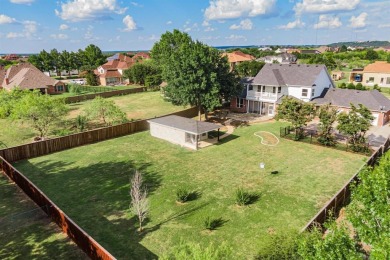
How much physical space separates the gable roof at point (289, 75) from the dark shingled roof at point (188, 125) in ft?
52.0

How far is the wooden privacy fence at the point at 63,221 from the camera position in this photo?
12812mm

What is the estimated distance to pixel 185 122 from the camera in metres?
32.7

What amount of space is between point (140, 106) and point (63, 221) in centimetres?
3749

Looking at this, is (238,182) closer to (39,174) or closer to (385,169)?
(385,169)

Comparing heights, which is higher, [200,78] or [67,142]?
[200,78]

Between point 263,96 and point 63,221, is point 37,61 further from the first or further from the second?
point 63,221

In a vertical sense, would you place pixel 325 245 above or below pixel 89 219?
above

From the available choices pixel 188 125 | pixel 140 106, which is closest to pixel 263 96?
pixel 188 125

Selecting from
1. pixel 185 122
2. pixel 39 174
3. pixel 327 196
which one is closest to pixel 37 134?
pixel 39 174

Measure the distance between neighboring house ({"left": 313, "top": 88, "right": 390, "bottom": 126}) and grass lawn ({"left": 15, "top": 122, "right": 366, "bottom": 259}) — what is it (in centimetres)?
1217

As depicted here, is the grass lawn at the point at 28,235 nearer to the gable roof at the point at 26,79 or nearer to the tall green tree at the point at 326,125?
the tall green tree at the point at 326,125

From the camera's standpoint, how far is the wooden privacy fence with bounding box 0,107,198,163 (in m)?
26.6

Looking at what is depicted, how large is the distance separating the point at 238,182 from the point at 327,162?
9475mm

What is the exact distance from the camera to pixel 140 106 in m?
51.6
